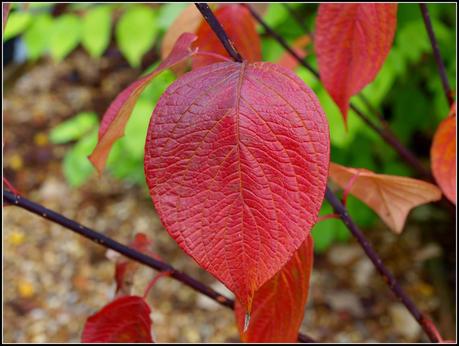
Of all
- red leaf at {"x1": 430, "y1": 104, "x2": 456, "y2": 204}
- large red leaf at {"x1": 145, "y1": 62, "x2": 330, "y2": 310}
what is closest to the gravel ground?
red leaf at {"x1": 430, "y1": 104, "x2": 456, "y2": 204}

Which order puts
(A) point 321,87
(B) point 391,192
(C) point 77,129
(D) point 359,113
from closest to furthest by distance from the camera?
(B) point 391,192
(D) point 359,113
(A) point 321,87
(C) point 77,129

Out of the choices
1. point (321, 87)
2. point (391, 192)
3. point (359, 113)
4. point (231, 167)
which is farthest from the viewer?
point (321, 87)

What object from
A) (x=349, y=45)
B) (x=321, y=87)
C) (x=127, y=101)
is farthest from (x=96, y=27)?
(x=127, y=101)

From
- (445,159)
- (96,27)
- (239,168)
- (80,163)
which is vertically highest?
(239,168)

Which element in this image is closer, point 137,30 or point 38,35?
point 137,30

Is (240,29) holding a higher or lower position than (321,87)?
higher

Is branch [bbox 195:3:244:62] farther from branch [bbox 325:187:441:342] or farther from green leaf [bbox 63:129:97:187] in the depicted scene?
green leaf [bbox 63:129:97:187]

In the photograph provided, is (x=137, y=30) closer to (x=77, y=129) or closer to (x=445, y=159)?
(x=77, y=129)

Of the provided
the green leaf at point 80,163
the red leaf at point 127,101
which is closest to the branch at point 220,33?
the red leaf at point 127,101
